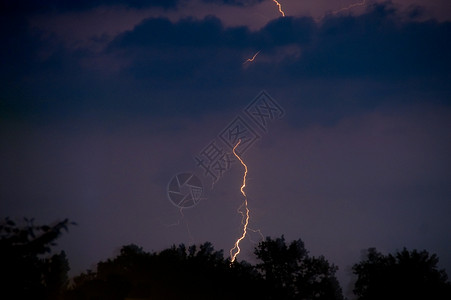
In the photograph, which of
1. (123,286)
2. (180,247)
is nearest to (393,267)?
(180,247)

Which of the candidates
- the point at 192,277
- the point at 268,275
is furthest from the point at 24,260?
the point at 268,275

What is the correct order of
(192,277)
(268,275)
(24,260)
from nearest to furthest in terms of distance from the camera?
(24,260)
(192,277)
(268,275)

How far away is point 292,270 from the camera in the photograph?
3678 cm

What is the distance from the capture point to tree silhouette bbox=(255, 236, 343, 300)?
34750 mm

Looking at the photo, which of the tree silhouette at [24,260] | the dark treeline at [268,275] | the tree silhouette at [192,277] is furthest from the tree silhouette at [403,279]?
the tree silhouette at [24,260]

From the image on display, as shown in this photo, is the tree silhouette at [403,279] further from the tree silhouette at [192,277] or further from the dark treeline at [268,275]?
the tree silhouette at [192,277]

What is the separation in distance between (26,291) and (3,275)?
30 cm

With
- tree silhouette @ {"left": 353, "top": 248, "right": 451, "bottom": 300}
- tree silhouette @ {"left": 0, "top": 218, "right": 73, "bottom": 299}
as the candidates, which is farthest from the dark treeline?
tree silhouette @ {"left": 0, "top": 218, "right": 73, "bottom": 299}

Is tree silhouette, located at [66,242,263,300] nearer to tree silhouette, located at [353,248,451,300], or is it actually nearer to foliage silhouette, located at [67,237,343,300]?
foliage silhouette, located at [67,237,343,300]

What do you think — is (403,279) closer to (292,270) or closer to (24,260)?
(292,270)

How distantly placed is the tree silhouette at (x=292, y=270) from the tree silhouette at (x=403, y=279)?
3.44m

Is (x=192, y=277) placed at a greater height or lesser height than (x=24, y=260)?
greater

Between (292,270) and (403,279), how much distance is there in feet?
33.1

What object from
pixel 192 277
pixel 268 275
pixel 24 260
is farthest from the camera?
pixel 268 275
